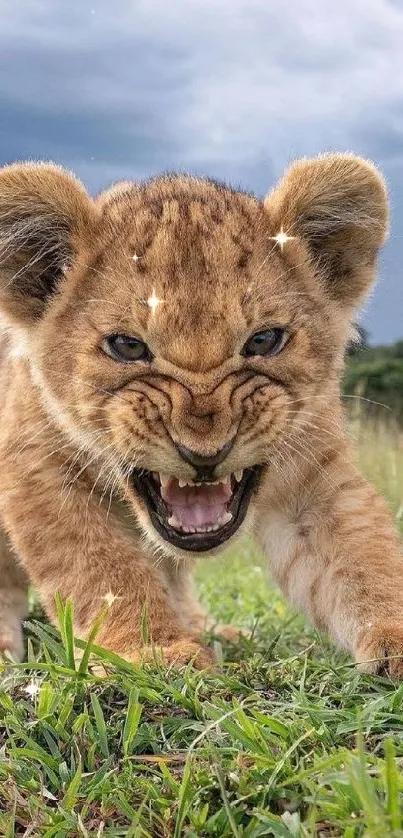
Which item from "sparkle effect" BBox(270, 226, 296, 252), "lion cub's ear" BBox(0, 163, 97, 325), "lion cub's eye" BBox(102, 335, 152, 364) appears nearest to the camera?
"lion cub's eye" BBox(102, 335, 152, 364)

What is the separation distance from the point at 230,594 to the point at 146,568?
319 cm

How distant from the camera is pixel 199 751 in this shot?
2.20 m

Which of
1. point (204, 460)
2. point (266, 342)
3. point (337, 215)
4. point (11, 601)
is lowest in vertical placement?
point (11, 601)

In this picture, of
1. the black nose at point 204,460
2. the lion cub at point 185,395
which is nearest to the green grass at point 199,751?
the lion cub at point 185,395

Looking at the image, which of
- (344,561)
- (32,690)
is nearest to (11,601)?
(344,561)

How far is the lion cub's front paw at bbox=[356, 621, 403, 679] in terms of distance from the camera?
2.86m

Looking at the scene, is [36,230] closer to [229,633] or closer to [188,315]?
[188,315]

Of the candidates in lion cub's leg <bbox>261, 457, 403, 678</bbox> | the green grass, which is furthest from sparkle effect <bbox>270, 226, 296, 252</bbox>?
the green grass

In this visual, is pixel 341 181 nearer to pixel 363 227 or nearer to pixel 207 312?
pixel 363 227

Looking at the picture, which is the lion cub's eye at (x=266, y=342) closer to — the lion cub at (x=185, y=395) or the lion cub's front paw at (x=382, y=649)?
the lion cub at (x=185, y=395)

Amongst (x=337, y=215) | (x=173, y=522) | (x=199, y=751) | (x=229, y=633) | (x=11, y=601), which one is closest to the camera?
(x=199, y=751)

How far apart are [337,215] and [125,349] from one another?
3.16ft

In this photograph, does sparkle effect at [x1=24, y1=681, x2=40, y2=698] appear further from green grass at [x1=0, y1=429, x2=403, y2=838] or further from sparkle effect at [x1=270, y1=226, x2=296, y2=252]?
sparkle effect at [x1=270, y1=226, x2=296, y2=252]

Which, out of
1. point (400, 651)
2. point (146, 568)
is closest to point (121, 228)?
point (146, 568)
